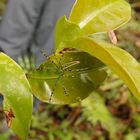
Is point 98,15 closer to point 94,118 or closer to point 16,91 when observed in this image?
point 16,91

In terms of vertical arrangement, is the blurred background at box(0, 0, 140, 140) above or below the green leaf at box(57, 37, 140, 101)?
below

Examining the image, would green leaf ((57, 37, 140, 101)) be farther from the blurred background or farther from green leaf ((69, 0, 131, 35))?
the blurred background

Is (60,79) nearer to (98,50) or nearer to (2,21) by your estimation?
(98,50)

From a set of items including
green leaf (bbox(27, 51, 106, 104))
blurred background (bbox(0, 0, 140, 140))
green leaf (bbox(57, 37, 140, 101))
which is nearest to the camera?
green leaf (bbox(57, 37, 140, 101))

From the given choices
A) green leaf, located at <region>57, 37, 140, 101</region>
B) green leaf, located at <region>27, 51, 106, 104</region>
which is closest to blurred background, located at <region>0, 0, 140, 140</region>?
green leaf, located at <region>27, 51, 106, 104</region>

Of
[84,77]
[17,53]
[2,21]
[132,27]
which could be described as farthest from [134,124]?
[84,77]
